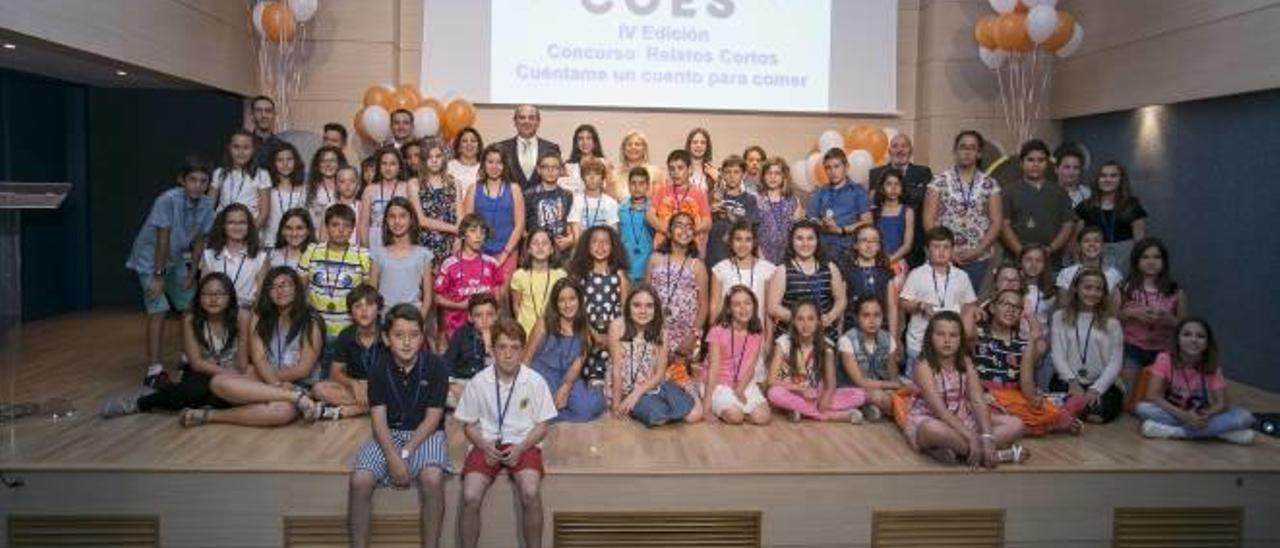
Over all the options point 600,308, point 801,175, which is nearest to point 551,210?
point 600,308

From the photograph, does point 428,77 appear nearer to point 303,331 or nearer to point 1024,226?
point 303,331

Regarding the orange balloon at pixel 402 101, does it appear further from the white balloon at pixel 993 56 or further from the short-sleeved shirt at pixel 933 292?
the white balloon at pixel 993 56

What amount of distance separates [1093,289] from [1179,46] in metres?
2.38

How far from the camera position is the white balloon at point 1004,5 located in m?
7.41

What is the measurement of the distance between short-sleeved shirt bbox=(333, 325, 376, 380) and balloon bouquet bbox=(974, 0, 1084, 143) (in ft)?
15.9

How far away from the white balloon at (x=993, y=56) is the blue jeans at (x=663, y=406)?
412 centimetres

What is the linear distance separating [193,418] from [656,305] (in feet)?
6.83

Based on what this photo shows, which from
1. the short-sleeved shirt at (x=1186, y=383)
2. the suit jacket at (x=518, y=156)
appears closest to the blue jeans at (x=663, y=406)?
the suit jacket at (x=518, y=156)

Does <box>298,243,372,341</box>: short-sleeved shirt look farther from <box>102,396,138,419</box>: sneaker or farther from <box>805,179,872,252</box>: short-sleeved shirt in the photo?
<box>805,179,872,252</box>: short-sleeved shirt

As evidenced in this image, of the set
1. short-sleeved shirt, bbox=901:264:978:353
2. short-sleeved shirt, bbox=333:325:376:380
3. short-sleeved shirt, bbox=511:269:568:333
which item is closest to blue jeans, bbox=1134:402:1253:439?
short-sleeved shirt, bbox=901:264:978:353

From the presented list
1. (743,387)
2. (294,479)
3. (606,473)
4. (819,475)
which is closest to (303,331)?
(294,479)

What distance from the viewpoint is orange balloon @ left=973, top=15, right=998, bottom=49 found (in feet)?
24.6

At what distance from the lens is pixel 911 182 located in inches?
249

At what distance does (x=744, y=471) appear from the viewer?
4.14 m
